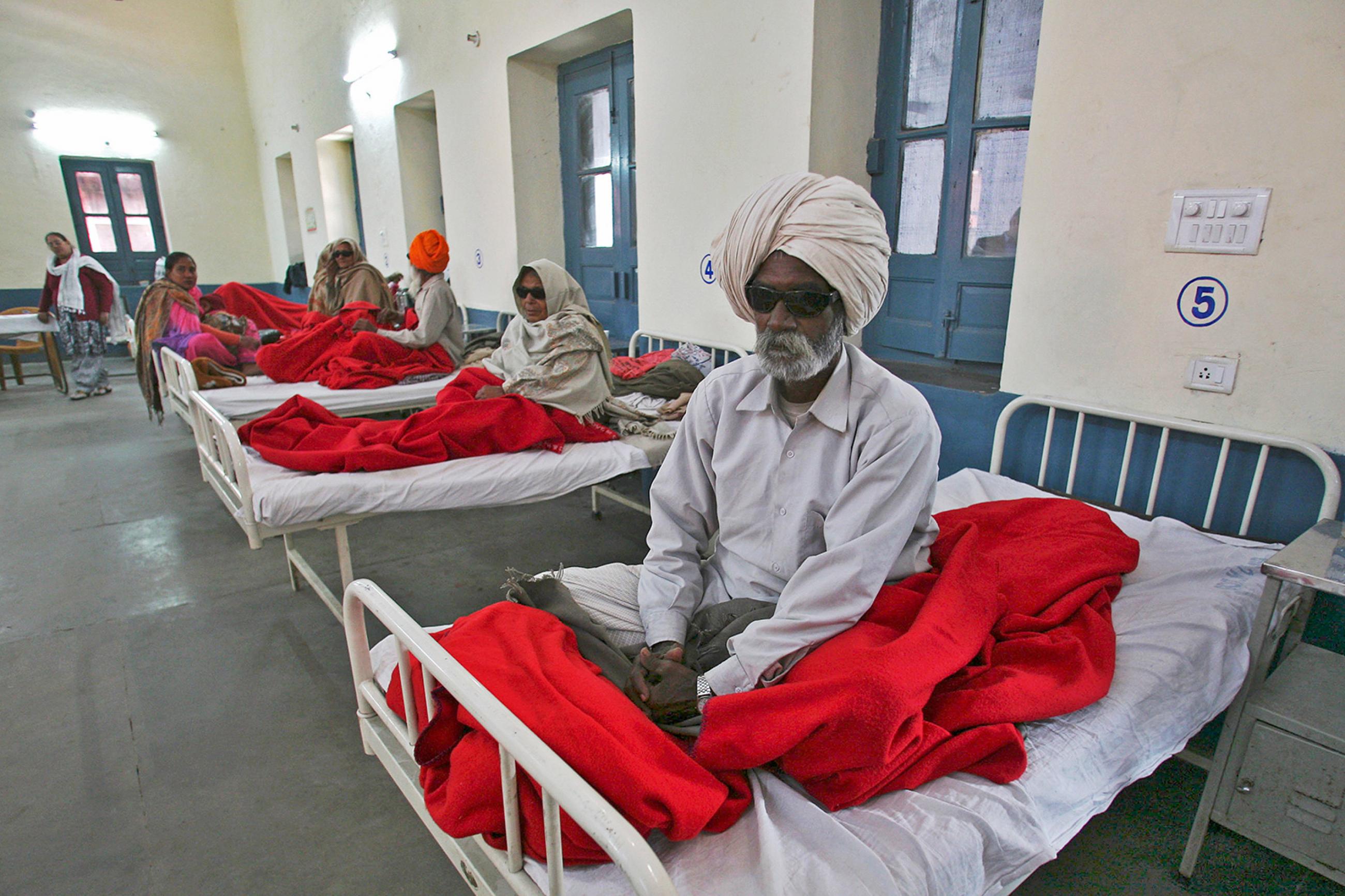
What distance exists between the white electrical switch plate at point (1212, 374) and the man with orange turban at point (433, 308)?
410cm

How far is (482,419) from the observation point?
10.3ft

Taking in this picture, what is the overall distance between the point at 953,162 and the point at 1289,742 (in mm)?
2377

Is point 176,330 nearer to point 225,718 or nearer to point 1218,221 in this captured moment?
point 225,718

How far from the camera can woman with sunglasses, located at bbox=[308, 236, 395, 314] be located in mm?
5711

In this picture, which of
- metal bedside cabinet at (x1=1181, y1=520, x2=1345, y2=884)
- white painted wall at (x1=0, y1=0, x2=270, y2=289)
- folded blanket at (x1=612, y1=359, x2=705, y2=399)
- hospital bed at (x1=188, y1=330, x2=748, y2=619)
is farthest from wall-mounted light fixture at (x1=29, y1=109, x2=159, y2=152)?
metal bedside cabinet at (x1=1181, y1=520, x2=1345, y2=884)

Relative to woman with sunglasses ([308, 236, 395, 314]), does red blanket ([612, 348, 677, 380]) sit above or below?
below

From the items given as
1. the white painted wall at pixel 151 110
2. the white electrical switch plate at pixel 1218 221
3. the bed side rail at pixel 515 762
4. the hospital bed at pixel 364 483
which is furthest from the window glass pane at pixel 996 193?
the white painted wall at pixel 151 110

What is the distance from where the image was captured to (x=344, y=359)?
15.2 feet

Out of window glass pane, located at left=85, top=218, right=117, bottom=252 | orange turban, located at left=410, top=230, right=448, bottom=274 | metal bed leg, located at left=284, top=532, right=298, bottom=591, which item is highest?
window glass pane, located at left=85, top=218, right=117, bottom=252

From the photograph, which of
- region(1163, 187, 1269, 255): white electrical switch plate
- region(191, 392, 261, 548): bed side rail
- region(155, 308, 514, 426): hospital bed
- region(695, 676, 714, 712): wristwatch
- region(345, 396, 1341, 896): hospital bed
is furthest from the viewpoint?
region(155, 308, 514, 426): hospital bed

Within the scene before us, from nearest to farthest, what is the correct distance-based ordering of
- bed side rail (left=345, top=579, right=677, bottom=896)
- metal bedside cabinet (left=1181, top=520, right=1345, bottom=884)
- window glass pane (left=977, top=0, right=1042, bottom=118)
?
bed side rail (left=345, top=579, right=677, bottom=896)
metal bedside cabinet (left=1181, top=520, right=1345, bottom=884)
window glass pane (left=977, top=0, right=1042, bottom=118)

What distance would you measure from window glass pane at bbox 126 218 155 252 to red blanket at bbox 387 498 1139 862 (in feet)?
38.5

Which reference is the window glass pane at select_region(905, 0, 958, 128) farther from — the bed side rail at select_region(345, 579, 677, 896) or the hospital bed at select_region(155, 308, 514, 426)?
the hospital bed at select_region(155, 308, 514, 426)

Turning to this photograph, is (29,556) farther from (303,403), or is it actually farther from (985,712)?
(985,712)
